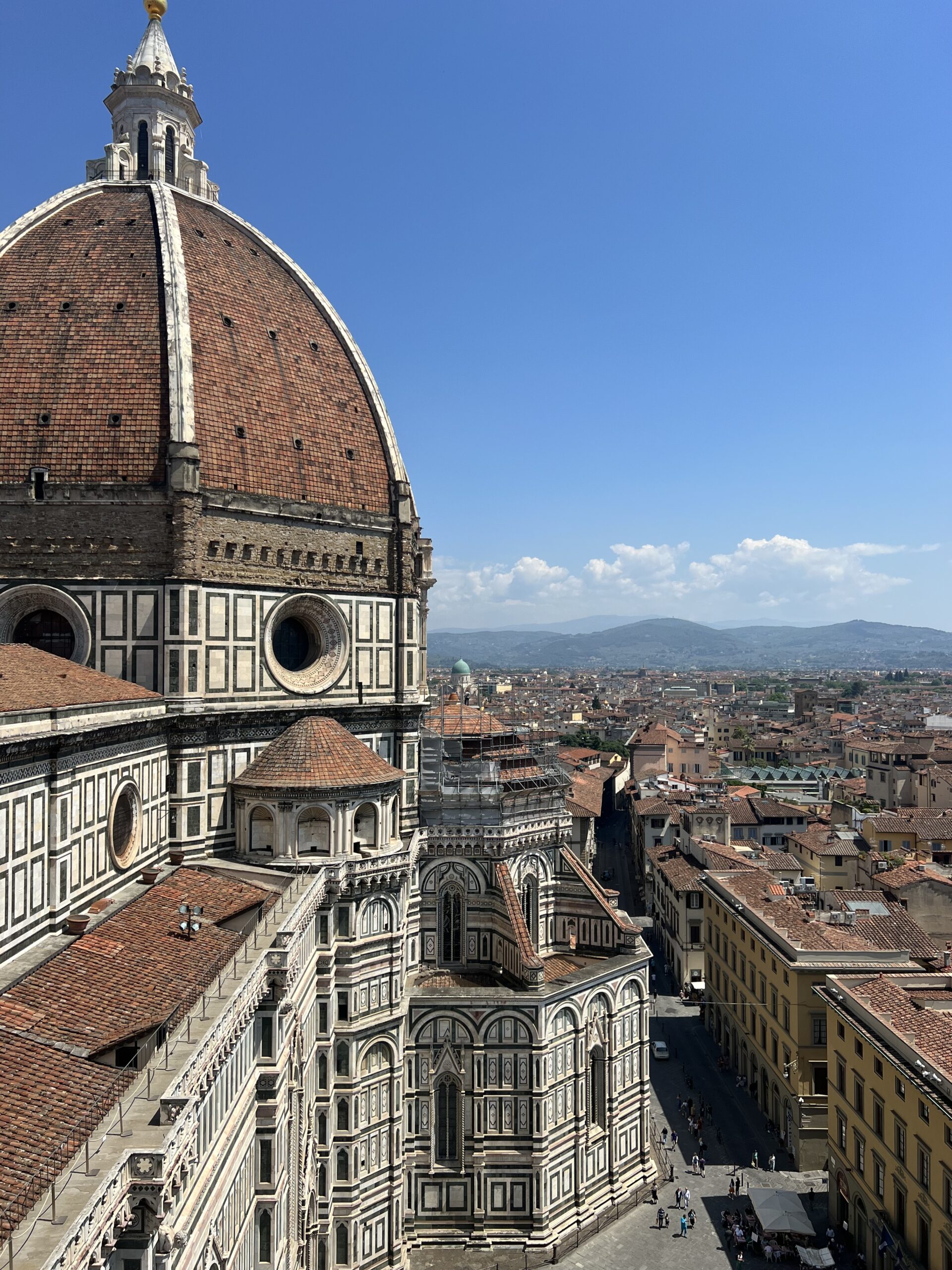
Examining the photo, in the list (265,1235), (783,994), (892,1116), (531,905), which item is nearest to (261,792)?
(265,1235)

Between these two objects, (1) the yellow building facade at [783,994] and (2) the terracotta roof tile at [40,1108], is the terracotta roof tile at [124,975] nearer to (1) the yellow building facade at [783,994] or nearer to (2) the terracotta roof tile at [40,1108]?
(2) the terracotta roof tile at [40,1108]

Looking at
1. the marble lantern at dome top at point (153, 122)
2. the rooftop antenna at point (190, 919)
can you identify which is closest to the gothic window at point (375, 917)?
the rooftop antenna at point (190, 919)

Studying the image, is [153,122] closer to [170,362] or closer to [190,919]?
[170,362]

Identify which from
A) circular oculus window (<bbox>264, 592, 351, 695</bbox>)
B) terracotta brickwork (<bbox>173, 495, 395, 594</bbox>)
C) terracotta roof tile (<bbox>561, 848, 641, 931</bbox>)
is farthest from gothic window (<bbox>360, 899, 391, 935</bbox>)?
terracotta roof tile (<bbox>561, 848, 641, 931</bbox>)

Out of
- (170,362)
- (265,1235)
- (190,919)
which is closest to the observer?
(265,1235)

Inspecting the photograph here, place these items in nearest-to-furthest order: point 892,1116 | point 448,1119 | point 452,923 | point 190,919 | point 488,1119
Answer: point 190,919
point 892,1116
point 488,1119
point 448,1119
point 452,923

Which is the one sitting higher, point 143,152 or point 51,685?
point 143,152

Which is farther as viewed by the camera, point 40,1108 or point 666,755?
point 666,755
